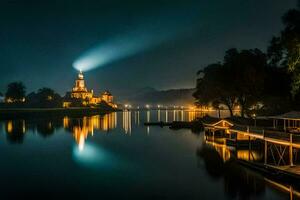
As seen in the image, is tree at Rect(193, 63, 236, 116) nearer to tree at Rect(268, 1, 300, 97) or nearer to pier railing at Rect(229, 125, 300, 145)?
tree at Rect(268, 1, 300, 97)

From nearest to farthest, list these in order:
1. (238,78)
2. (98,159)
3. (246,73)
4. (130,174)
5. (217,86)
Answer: (130,174)
(98,159)
(246,73)
(238,78)
(217,86)

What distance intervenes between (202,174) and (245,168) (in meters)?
4.33

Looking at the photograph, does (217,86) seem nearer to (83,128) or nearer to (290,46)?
(290,46)

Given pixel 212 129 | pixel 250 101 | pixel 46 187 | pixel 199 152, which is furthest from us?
pixel 250 101

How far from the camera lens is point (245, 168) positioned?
32750 millimetres

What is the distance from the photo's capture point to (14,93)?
169000 millimetres

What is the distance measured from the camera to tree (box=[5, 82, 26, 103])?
169 m

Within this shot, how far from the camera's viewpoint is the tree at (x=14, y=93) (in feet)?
555

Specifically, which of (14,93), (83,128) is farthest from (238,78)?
(14,93)

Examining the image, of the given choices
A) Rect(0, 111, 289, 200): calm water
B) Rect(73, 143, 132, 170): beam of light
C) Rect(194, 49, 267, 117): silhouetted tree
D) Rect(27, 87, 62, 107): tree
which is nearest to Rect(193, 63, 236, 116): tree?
Rect(194, 49, 267, 117): silhouetted tree

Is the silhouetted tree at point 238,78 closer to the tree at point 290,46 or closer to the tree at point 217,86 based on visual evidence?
the tree at point 217,86

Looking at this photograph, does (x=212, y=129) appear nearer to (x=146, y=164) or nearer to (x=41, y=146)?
(x=146, y=164)

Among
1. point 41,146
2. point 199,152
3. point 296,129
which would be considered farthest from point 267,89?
point 41,146

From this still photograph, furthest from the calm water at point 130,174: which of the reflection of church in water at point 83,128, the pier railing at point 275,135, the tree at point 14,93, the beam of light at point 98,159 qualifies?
the tree at point 14,93
